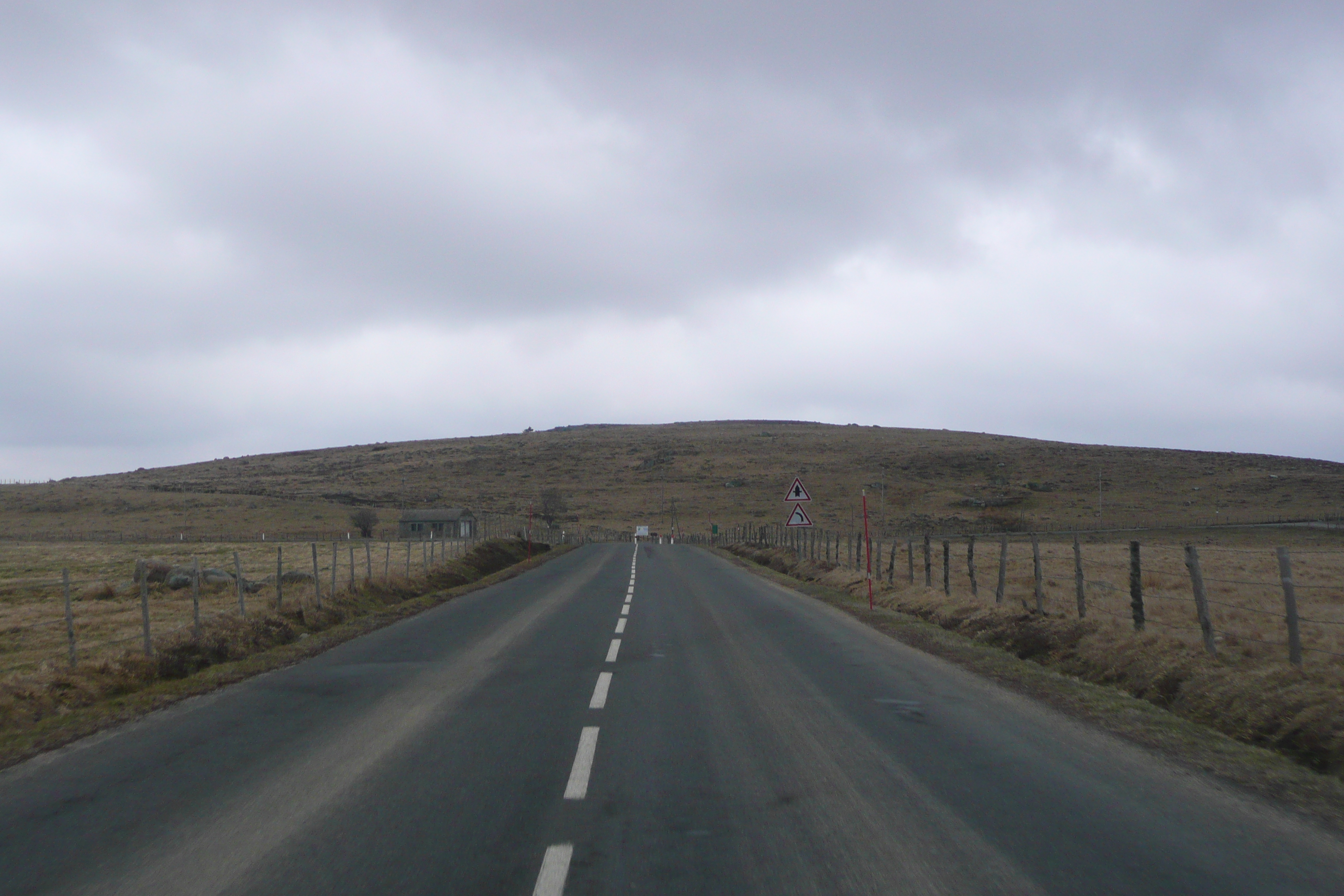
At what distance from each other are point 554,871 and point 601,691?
17.0 ft

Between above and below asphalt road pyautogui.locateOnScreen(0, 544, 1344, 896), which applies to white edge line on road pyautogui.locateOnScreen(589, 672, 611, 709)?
below

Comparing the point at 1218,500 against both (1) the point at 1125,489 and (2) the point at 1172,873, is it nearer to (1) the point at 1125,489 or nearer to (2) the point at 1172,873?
(1) the point at 1125,489

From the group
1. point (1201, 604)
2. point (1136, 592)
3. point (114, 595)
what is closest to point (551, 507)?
point (114, 595)

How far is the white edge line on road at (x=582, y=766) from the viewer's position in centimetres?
608

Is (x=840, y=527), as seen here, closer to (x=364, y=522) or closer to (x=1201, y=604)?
(x=364, y=522)

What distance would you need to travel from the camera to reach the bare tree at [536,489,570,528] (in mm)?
98625

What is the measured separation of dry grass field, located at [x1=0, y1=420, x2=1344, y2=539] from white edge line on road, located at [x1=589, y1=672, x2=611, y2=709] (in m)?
60.3

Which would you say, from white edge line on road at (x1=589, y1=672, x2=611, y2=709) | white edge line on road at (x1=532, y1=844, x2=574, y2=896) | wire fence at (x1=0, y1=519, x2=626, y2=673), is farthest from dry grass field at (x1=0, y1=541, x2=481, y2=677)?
white edge line on road at (x1=532, y1=844, x2=574, y2=896)

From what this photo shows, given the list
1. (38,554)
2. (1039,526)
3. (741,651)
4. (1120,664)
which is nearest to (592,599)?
(741,651)

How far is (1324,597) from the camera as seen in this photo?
22188mm

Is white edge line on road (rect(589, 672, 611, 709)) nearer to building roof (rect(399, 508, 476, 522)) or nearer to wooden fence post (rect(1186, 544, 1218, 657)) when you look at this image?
wooden fence post (rect(1186, 544, 1218, 657))

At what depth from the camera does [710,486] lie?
117 m

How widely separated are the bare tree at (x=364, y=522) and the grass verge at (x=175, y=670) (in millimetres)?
59621

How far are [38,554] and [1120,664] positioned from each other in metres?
50.0
